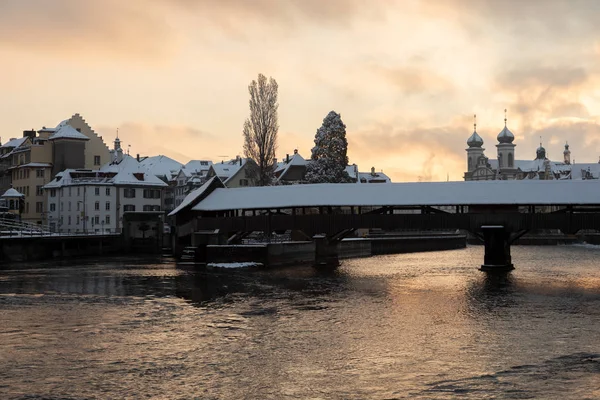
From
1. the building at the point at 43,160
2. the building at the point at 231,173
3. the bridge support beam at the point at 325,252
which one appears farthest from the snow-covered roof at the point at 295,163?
the bridge support beam at the point at 325,252

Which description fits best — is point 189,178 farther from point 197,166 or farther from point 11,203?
point 11,203

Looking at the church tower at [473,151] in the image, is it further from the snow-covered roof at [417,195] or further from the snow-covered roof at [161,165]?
the snow-covered roof at [417,195]

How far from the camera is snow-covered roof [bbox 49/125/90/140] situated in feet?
272

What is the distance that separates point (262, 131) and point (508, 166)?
95.5 meters

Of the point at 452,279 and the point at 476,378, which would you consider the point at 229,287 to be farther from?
the point at 476,378

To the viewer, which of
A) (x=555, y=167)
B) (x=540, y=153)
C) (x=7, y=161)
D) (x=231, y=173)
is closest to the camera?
(x=7, y=161)

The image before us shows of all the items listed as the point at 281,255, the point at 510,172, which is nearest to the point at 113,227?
the point at 281,255

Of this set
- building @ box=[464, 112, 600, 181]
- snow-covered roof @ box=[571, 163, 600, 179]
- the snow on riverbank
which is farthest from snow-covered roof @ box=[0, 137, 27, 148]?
snow-covered roof @ box=[571, 163, 600, 179]

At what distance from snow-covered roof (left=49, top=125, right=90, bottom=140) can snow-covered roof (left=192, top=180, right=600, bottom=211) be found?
37.4 m

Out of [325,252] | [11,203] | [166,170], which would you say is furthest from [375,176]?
[325,252]

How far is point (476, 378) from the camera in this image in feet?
52.9

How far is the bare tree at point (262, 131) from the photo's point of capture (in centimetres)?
6756

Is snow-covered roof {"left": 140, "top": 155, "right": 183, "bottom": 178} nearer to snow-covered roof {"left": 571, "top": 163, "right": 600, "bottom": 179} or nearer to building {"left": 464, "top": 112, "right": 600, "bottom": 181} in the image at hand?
building {"left": 464, "top": 112, "right": 600, "bottom": 181}

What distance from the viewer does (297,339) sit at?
20500mm
